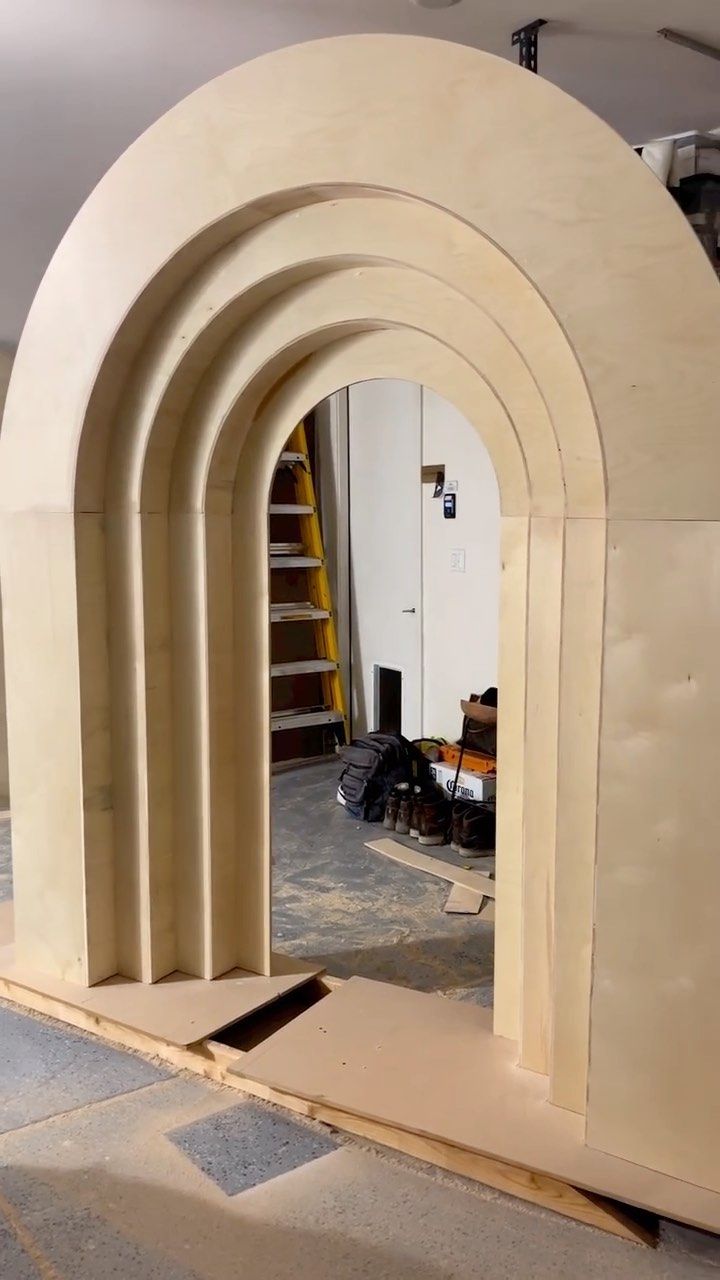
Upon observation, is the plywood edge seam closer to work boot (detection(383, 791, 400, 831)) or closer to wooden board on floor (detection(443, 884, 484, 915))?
wooden board on floor (detection(443, 884, 484, 915))

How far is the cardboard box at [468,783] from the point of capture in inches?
175

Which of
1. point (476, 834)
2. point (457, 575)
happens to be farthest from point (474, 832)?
point (457, 575)

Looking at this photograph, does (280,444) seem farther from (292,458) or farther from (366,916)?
(292,458)

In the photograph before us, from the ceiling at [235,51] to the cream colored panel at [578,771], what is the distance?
1.91 meters

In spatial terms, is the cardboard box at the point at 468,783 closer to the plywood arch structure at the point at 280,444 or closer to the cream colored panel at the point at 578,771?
the plywood arch structure at the point at 280,444

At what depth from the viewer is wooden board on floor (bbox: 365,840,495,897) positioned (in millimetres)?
3818

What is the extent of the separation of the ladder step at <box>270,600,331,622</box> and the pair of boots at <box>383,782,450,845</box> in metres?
1.38

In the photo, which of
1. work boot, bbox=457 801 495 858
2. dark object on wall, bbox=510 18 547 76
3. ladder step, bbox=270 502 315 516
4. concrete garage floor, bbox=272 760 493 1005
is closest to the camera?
dark object on wall, bbox=510 18 547 76

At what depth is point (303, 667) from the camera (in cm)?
563

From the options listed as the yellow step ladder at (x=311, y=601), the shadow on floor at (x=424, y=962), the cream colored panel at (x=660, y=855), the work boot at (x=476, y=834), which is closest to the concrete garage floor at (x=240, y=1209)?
the cream colored panel at (x=660, y=855)

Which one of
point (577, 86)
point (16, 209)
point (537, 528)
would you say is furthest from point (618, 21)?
point (16, 209)

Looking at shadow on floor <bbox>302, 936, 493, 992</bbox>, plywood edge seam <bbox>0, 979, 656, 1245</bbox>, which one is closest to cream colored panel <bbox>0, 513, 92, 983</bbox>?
plywood edge seam <bbox>0, 979, 656, 1245</bbox>

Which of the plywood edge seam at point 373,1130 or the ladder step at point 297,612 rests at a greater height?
the ladder step at point 297,612

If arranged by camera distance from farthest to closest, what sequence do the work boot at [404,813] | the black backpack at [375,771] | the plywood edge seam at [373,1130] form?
1. the black backpack at [375,771]
2. the work boot at [404,813]
3. the plywood edge seam at [373,1130]
